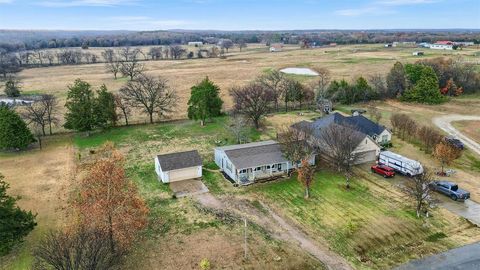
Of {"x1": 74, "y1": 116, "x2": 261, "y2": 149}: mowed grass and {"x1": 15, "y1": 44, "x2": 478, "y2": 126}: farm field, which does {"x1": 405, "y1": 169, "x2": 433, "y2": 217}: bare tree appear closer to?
{"x1": 74, "y1": 116, "x2": 261, "y2": 149}: mowed grass

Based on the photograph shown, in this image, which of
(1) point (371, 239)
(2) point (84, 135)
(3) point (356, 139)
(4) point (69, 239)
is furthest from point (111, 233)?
(2) point (84, 135)

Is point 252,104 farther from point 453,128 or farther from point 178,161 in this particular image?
point 453,128

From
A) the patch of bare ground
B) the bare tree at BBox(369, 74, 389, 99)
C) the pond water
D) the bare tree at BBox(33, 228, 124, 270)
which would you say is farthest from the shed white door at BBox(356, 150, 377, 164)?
the pond water

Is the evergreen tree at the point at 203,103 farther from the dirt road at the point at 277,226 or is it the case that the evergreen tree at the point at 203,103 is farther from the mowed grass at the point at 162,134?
the dirt road at the point at 277,226

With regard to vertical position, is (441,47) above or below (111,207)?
above

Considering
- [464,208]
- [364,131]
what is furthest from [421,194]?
[364,131]
